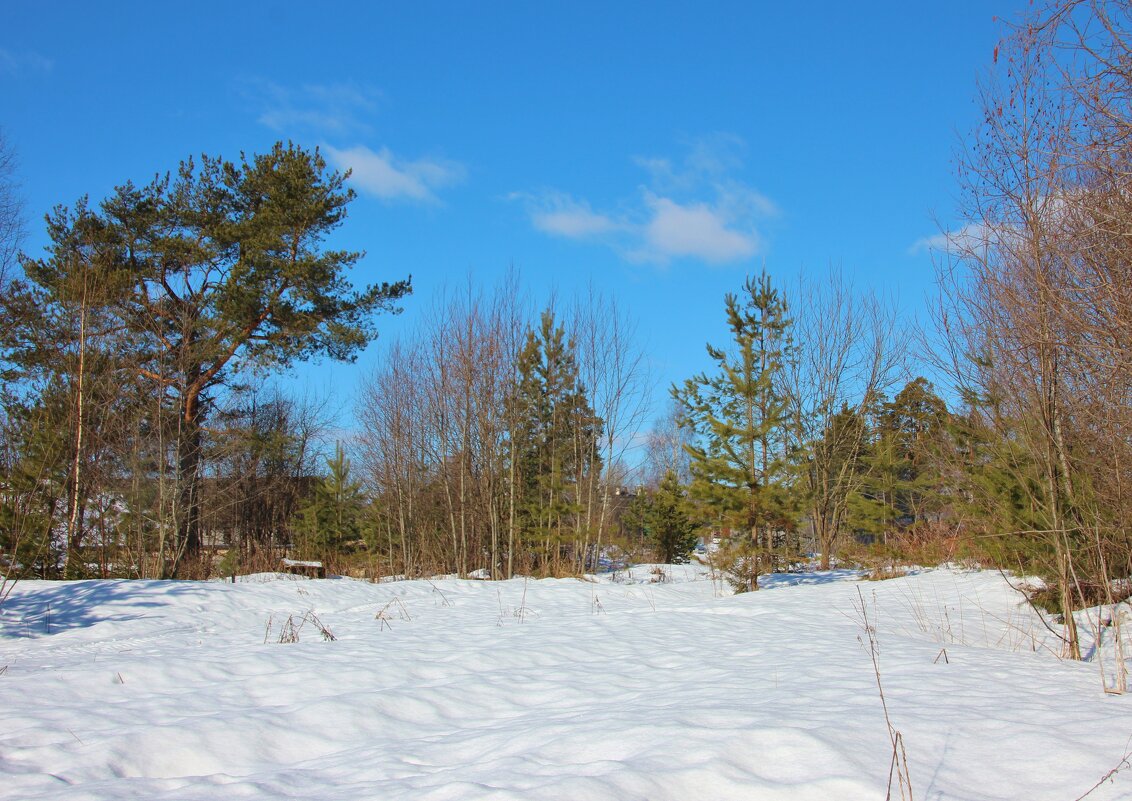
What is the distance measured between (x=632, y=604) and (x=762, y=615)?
2.09 metres

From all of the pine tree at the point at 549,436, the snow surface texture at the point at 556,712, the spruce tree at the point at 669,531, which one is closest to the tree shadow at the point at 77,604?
the snow surface texture at the point at 556,712

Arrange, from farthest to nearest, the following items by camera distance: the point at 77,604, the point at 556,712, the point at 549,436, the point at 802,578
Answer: the point at 549,436 → the point at 802,578 → the point at 77,604 → the point at 556,712

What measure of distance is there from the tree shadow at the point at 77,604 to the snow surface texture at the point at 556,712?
165 mm

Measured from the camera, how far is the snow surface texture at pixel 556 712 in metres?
2.73

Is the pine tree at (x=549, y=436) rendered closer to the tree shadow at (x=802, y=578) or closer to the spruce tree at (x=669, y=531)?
the spruce tree at (x=669, y=531)

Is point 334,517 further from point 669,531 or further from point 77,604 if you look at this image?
point 77,604

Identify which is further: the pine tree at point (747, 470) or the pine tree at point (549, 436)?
the pine tree at point (549, 436)

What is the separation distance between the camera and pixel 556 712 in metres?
4.06

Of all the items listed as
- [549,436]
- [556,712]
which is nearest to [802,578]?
[549,436]

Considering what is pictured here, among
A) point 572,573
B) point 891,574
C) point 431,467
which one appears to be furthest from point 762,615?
point 431,467

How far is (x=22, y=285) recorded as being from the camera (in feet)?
50.9

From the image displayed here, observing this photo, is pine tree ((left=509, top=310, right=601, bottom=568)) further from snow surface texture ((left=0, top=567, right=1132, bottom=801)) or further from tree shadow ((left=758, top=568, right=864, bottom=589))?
snow surface texture ((left=0, top=567, right=1132, bottom=801))

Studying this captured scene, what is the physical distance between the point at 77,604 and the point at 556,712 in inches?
324

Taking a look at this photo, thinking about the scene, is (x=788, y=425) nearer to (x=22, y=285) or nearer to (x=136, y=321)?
(x=136, y=321)
